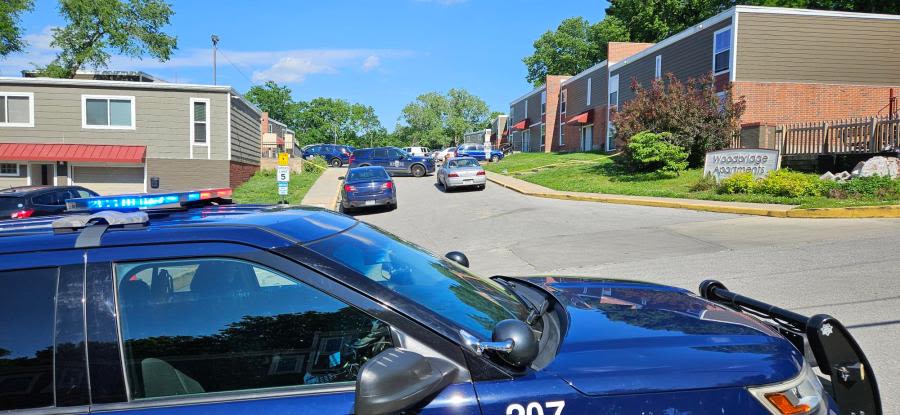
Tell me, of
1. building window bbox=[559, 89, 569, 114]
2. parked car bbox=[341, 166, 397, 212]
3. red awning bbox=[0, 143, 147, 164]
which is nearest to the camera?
parked car bbox=[341, 166, 397, 212]

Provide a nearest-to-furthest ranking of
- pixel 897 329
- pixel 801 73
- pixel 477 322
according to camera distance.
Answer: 1. pixel 477 322
2. pixel 897 329
3. pixel 801 73

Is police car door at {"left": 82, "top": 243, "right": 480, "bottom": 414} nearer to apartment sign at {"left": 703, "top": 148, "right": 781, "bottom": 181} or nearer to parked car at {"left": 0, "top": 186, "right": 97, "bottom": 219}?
parked car at {"left": 0, "top": 186, "right": 97, "bottom": 219}

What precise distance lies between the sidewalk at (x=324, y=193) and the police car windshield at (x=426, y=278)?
14733mm

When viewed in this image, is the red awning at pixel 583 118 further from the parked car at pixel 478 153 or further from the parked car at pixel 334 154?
the parked car at pixel 334 154

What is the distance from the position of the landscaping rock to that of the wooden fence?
3.18ft

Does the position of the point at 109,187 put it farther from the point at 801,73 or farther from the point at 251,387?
the point at 801,73

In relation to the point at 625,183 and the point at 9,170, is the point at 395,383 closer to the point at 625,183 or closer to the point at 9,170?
the point at 625,183

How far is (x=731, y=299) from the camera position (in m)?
3.28

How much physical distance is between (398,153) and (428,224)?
16491 millimetres

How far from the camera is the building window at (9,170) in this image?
24.2 meters

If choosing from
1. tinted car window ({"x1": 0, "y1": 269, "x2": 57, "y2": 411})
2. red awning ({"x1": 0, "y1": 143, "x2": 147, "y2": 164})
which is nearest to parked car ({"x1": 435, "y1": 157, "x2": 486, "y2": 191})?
red awning ({"x1": 0, "y1": 143, "x2": 147, "y2": 164})

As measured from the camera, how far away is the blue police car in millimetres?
1854

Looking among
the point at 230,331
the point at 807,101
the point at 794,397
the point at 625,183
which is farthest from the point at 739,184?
the point at 230,331

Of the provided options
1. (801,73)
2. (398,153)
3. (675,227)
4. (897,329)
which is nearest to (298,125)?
(398,153)
